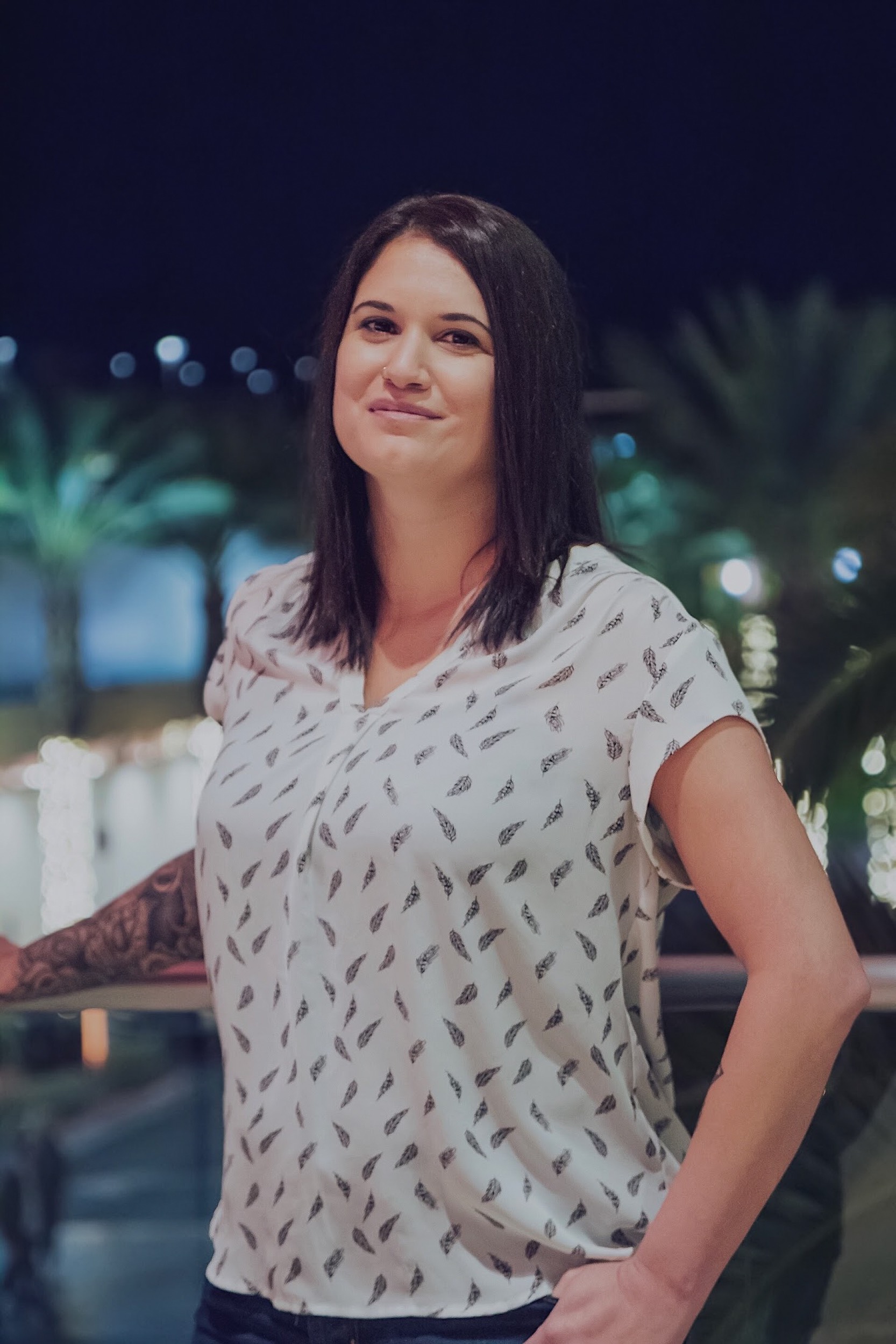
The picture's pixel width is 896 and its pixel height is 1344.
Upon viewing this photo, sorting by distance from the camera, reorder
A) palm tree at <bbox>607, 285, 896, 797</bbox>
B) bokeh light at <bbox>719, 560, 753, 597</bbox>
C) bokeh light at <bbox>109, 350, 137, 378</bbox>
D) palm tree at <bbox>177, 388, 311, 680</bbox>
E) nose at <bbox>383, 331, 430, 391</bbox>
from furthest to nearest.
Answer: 1. bokeh light at <bbox>109, 350, 137, 378</bbox>
2. palm tree at <bbox>177, 388, 311, 680</bbox>
3. bokeh light at <bbox>719, 560, 753, 597</bbox>
4. palm tree at <bbox>607, 285, 896, 797</bbox>
5. nose at <bbox>383, 331, 430, 391</bbox>

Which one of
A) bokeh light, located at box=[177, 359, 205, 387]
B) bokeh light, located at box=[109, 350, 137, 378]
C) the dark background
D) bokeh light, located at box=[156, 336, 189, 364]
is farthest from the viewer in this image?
bokeh light, located at box=[109, 350, 137, 378]

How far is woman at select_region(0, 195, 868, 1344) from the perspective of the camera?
1.02 metres

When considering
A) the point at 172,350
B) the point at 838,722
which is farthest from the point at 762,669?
the point at 172,350

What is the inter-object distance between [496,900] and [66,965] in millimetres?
631

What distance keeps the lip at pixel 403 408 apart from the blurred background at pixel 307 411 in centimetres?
15

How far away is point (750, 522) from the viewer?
47.2ft

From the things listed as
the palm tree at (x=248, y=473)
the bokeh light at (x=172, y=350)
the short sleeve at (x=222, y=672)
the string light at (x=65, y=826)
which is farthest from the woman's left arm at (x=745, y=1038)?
the bokeh light at (x=172, y=350)

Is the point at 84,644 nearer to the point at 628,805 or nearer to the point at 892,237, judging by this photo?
the point at 892,237

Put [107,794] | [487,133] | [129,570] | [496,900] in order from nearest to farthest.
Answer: [496,900] → [487,133] → [107,794] → [129,570]

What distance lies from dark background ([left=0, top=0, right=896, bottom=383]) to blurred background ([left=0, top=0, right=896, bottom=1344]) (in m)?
0.04

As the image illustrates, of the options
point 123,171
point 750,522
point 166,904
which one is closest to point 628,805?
point 166,904

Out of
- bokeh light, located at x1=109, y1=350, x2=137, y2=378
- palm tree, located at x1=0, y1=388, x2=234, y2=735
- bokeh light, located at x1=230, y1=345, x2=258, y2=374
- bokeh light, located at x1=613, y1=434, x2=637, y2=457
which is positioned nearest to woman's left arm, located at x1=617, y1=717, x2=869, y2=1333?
bokeh light, located at x1=613, y1=434, x2=637, y2=457

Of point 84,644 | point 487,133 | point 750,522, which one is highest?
point 487,133

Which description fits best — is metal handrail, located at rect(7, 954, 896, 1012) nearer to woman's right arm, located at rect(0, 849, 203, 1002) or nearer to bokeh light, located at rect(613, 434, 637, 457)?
woman's right arm, located at rect(0, 849, 203, 1002)
